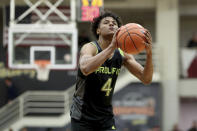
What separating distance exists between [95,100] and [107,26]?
34.5 inches

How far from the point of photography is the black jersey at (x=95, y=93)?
190 inches

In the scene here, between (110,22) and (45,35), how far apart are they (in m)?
8.60

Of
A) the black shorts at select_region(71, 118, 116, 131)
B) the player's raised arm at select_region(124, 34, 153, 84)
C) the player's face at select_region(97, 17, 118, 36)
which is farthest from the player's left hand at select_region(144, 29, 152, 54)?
the black shorts at select_region(71, 118, 116, 131)

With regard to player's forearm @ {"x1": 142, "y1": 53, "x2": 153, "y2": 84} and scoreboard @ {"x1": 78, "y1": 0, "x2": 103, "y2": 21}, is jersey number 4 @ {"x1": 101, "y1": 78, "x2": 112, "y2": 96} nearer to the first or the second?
player's forearm @ {"x1": 142, "y1": 53, "x2": 153, "y2": 84}

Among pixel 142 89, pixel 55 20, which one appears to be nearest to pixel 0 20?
pixel 55 20

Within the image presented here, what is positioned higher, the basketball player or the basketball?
the basketball

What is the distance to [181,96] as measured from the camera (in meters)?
16.5

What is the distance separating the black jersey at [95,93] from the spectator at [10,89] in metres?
11.1

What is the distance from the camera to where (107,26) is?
4.95 m

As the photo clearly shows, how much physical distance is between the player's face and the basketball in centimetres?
31

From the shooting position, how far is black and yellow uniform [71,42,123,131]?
4824 mm

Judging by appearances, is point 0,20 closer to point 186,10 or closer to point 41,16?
point 41,16

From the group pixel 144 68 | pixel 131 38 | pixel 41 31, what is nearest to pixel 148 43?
pixel 131 38

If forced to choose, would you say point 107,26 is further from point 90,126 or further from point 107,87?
point 90,126
